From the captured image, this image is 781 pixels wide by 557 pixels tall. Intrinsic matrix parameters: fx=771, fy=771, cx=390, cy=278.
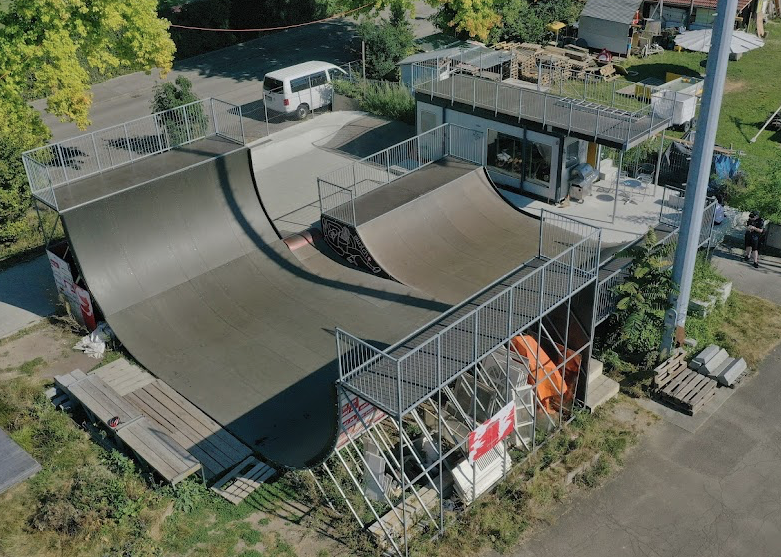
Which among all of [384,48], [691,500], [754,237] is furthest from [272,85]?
[691,500]

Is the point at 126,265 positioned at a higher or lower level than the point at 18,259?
higher

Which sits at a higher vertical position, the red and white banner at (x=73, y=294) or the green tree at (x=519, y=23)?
the green tree at (x=519, y=23)

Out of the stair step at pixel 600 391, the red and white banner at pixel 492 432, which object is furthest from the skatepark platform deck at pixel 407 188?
the red and white banner at pixel 492 432

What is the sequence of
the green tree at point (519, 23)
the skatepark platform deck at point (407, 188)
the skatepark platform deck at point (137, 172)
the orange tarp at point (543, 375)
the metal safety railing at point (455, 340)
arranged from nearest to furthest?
the metal safety railing at point (455, 340) → the orange tarp at point (543, 375) → the skatepark platform deck at point (137, 172) → the skatepark platform deck at point (407, 188) → the green tree at point (519, 23)

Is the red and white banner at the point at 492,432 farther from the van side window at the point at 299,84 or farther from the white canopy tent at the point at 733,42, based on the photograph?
the white canopy tent at the point at 733,42

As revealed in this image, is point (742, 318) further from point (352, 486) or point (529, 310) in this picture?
point (352, 486)

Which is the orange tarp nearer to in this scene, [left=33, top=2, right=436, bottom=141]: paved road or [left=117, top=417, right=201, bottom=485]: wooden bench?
[left=117, top=417, right=201, bottom=485]: wooden bench

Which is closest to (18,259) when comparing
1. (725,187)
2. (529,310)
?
(529,310)
